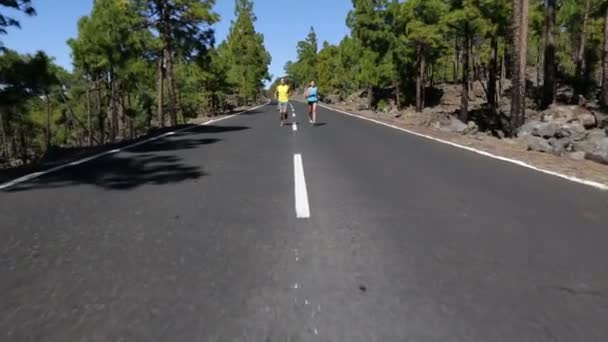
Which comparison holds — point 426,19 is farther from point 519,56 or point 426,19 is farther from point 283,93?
point 283,93

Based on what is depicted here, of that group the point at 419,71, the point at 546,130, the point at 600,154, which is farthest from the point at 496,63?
the point at 600,154

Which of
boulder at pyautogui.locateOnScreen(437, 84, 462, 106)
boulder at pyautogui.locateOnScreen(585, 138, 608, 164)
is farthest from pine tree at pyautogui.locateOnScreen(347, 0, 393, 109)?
boulder at pyautogui.locateOnScreen(585, 138, 608, 164)

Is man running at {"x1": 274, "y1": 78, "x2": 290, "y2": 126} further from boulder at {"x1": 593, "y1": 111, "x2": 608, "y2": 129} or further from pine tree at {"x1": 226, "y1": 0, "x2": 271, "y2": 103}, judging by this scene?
pine tree at {"x1": 226, "y1": 0, "x2": 271, "y2": 103}

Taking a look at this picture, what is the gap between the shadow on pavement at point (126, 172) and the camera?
6242 mm

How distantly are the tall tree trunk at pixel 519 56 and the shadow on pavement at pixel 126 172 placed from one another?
44.2 ft

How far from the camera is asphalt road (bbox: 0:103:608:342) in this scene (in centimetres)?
245

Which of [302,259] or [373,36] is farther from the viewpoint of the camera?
[373,36]

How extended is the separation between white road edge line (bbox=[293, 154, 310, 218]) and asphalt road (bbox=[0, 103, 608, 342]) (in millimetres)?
51

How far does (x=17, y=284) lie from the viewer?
2.94 metres

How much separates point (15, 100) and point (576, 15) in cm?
4347

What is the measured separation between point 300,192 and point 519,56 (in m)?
14.4

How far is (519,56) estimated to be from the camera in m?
16.8

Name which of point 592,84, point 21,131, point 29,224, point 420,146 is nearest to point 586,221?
point 29,224

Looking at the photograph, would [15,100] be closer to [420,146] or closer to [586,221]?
[420,146]
